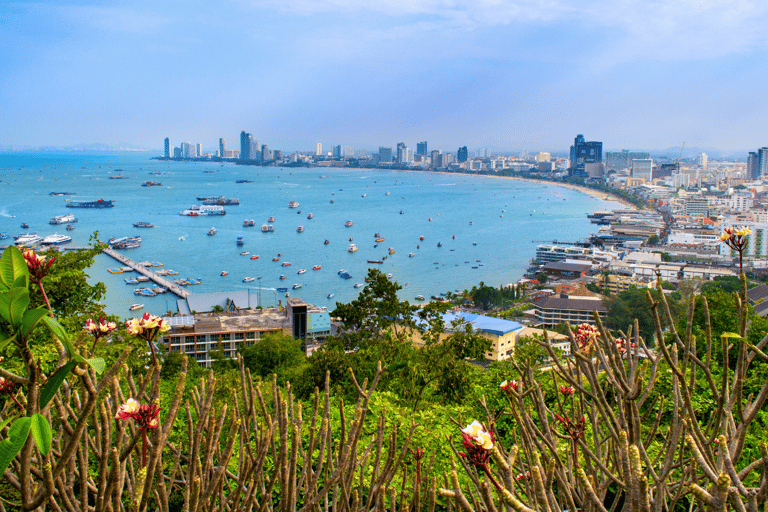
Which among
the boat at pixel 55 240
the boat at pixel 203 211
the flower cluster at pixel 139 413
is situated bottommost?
the boat at pixel 55 240

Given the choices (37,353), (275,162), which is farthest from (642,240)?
(275,162)

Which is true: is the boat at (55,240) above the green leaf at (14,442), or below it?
below

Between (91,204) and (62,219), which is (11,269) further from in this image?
(91,204)

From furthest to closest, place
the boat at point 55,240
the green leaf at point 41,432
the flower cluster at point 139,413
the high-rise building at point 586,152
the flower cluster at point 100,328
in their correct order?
the high-rise building at point 586,152
the boat at point 55,240
the flower cluster at point 100,328
the flower cluster at point 139,413
the green leaf at point 41,432


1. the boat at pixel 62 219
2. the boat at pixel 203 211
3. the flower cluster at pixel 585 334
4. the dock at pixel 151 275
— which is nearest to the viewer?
the flower cluster at pixel 585 334

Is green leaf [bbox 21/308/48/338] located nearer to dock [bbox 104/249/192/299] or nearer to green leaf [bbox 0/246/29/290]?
green leaf [bbox 0/246/29/290]

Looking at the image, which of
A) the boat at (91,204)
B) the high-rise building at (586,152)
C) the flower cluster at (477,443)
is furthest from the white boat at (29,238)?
the high-rise building at (586,152)

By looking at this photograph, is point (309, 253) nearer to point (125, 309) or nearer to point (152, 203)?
point (125, 309)

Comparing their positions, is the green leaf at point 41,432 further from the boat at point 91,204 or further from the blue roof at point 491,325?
the boat at point 91,204

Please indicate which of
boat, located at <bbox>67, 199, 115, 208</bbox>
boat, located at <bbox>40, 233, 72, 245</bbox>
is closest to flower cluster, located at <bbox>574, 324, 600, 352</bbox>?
boat, located at <bbox>40, 233, 72, 245</bbox>
